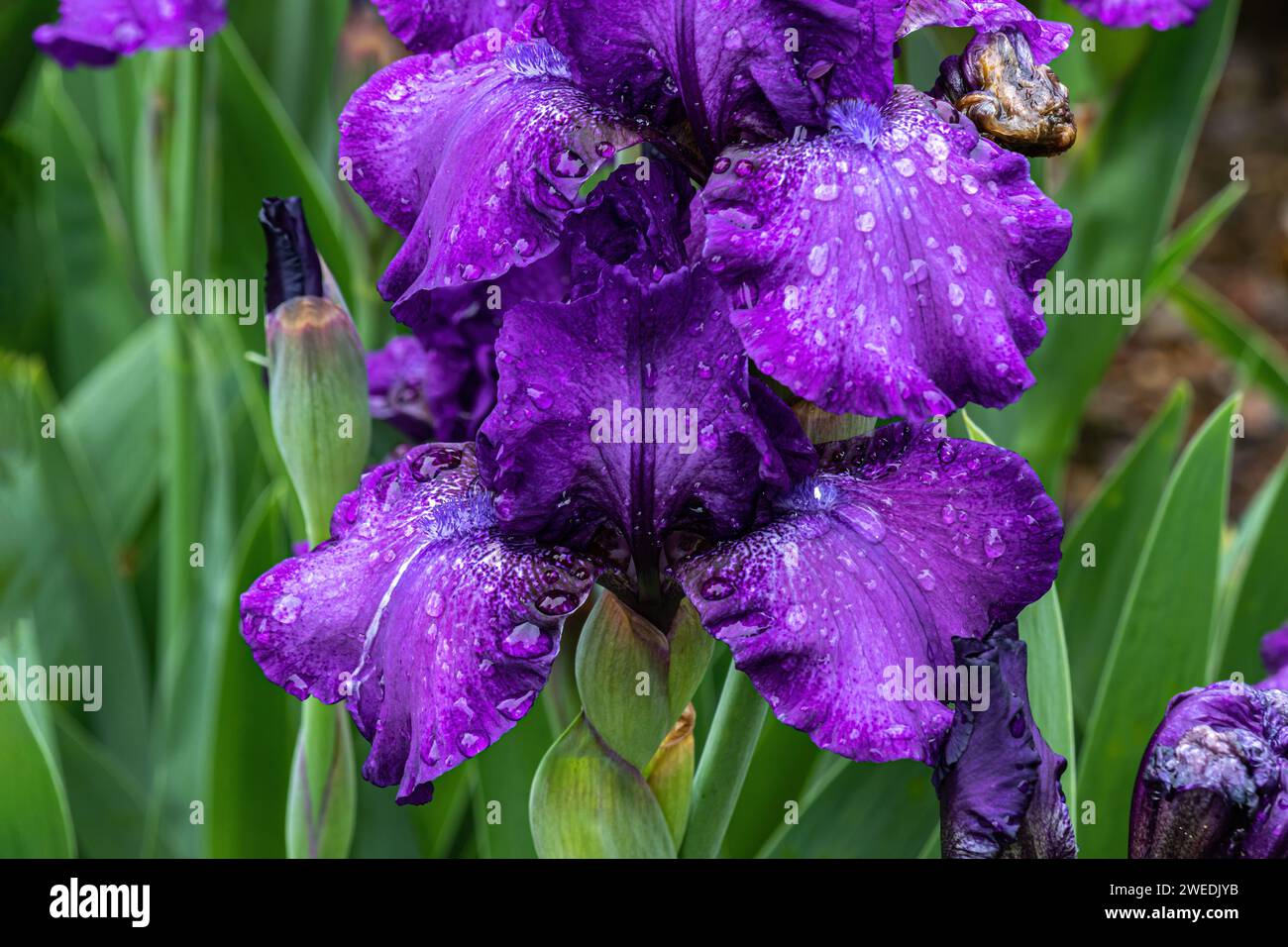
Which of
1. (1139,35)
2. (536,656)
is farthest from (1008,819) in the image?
(1139,35)

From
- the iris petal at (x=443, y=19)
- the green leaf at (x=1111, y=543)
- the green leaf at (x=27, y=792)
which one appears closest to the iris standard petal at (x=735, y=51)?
the iris petal at (x=443, y=19)

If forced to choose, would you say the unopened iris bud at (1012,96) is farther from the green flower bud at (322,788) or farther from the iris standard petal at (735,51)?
the green flower bud at (322,788)

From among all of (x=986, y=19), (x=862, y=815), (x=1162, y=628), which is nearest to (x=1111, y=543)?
(x=1162, y=628)

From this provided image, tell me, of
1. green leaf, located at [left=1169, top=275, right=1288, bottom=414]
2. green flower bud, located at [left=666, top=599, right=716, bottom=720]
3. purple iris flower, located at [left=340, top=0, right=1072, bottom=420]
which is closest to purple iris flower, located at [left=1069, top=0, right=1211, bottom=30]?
purple iris flower, located at [left=340, top=0, right=1072, bottom=420]

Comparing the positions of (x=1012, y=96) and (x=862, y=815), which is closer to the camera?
(x=1012, y=96)

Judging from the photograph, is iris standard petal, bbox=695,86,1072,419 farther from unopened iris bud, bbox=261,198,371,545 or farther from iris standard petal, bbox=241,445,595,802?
unopened iris bud, bbox=261,198,371,545

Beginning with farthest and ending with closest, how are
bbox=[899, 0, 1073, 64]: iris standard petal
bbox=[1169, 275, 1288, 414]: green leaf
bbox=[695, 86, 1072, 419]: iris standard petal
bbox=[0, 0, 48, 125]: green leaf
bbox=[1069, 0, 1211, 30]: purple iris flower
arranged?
bbox=[0, 0, 48, 125]: green leaf < bbox=[1169, 275, 1288, 414]: green leaf < bbox=[1069, 0, 1211, 30]: purple iris flower < bbox=[899, 0, 1073, 64]: iris standard petal < bbox=[695, 86, 1072, 419]: iris standard petal

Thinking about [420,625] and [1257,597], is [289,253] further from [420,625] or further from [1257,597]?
[1257,597]

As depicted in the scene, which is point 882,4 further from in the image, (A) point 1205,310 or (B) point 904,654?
(A) point 1205,310
